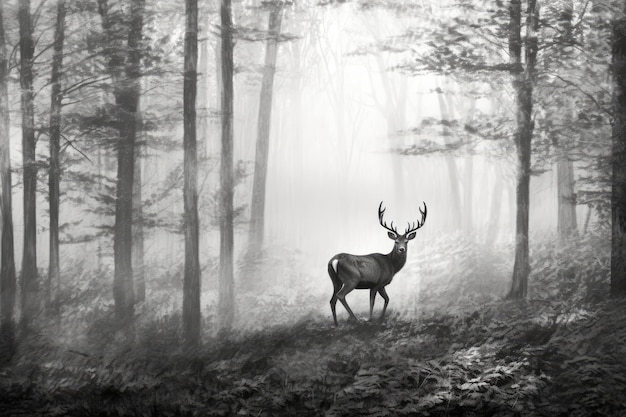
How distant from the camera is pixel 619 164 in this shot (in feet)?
23.8

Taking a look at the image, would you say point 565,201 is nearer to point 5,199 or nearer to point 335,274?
point 335,274

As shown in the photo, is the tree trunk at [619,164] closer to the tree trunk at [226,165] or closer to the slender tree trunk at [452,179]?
the slender tree trunk at [452,179]

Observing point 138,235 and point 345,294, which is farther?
point 138,235

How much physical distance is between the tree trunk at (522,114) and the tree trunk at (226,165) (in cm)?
446

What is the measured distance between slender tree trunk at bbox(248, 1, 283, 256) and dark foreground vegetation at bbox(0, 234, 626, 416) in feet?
5.43

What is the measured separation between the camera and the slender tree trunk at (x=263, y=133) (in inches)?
392

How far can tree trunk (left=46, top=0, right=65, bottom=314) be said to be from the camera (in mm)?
10312

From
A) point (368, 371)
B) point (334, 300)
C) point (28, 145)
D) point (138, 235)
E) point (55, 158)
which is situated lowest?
point (368, 371)

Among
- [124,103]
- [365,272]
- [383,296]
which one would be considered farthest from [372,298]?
[124,103]

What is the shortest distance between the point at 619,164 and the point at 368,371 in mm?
4257

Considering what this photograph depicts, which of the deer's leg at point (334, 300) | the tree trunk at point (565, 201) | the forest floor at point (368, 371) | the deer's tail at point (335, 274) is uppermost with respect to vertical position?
the tree trunk at point (565, 201)

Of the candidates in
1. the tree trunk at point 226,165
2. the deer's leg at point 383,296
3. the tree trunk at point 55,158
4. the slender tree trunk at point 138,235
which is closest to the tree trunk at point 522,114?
the deer's leg at point 383,296

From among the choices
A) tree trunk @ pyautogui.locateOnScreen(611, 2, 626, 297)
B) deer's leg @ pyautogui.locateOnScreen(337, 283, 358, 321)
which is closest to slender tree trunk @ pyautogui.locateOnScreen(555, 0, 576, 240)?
tree trunk @ pyautogui.locateOnScreen(611, 2, 626, 297)

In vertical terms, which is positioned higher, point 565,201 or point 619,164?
point 619,164
